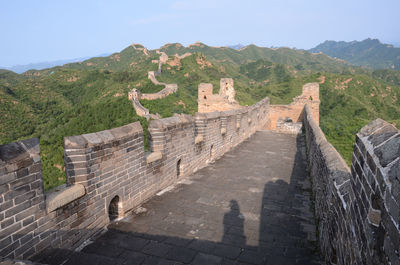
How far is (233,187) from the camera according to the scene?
230 inches

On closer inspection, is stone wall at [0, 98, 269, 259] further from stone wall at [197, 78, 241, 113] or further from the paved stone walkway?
stone wall at [197, 78, 241, 113]

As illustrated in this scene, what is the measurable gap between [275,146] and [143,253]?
319 inches

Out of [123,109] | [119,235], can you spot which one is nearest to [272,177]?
[119,235]

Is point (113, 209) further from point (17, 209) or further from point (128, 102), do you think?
point (128, 102)

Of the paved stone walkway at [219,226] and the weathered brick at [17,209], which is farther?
the paved stone walkway at [219,226]

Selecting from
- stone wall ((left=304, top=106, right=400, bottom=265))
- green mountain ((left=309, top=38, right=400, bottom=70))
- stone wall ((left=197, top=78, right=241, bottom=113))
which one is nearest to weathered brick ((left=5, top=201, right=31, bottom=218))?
stone wall ((left=304, top=106, right=400, bottom=265))

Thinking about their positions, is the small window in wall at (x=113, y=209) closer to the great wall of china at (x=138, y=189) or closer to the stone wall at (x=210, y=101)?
the great wall of china at (x=138, y=189)

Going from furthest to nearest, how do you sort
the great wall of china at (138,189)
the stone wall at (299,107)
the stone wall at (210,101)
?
the stone wall at (299,107) < the stone wall at (210,101) < the great wall of china at (138,189)

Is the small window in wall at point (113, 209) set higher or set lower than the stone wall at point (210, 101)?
lower

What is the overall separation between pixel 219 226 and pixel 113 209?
1582mm

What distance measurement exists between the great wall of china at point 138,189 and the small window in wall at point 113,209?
0.05 ft

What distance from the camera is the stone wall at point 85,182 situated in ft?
9.37

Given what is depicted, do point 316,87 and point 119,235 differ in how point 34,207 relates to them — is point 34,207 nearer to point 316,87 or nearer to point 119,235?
point 119,235

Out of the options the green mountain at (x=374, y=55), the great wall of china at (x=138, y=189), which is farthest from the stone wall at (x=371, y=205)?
the green mountain at (x=374, y=55)
